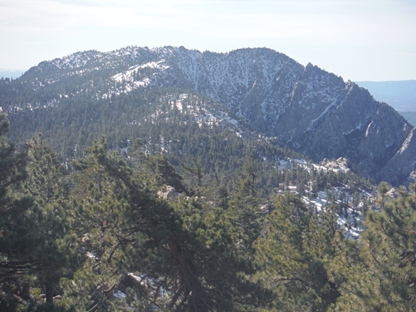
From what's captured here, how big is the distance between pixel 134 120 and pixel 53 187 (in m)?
129

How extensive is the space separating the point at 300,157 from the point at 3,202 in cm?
14798

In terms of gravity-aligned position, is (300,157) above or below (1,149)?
below

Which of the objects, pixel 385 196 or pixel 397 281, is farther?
pixel 385 196

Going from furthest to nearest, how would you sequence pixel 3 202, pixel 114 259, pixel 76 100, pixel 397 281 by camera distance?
pixel 76 100, pixel 114 259, pixel 397 281, pixel 3 202

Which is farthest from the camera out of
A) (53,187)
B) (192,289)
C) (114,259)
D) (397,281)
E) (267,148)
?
(267,148)

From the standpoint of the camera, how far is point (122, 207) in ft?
44.8

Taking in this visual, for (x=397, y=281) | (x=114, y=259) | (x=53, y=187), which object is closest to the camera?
(x=397, y=281)

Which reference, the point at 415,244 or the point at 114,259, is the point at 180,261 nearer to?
the point at 114,259

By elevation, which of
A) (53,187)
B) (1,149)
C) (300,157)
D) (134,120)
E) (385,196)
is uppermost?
(1,149)

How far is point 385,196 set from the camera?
13.8m

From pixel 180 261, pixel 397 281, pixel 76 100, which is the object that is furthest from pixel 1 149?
pixel 76 100

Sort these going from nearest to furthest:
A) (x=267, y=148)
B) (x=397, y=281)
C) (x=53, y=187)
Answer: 1. (x=397, y=281)
2. (x=53, y=187)
3. (x=267, y=148)

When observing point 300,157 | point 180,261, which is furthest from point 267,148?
point 180,261

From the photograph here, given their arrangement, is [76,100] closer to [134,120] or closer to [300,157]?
[134,120]
